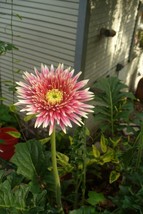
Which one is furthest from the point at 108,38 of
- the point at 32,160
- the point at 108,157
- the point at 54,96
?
the point at 54,96

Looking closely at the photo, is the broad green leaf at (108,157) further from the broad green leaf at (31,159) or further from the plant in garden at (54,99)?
Answer: the plant in garden at (54,99)

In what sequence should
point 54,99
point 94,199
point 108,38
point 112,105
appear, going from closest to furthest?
point 54,99 < point 94,199 < point 112,105 < point 108,38

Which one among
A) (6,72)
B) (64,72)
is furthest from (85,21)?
(64,72)

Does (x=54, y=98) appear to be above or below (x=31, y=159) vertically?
above

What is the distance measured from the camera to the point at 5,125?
2930 millimetres

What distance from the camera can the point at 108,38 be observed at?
9.53 feet

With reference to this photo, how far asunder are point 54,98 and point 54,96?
1 centimetres

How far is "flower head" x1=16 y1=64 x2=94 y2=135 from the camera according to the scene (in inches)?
28.8

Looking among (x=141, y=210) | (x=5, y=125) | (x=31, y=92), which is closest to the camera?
(x=31, y=92)

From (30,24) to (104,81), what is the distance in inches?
58.3

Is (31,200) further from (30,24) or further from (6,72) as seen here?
(6,72)

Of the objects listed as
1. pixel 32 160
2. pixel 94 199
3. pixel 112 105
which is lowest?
pixel 94 199

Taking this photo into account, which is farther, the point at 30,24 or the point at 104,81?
the point at 30,24

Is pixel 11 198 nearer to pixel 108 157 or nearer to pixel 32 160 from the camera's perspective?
pixel 32 160
